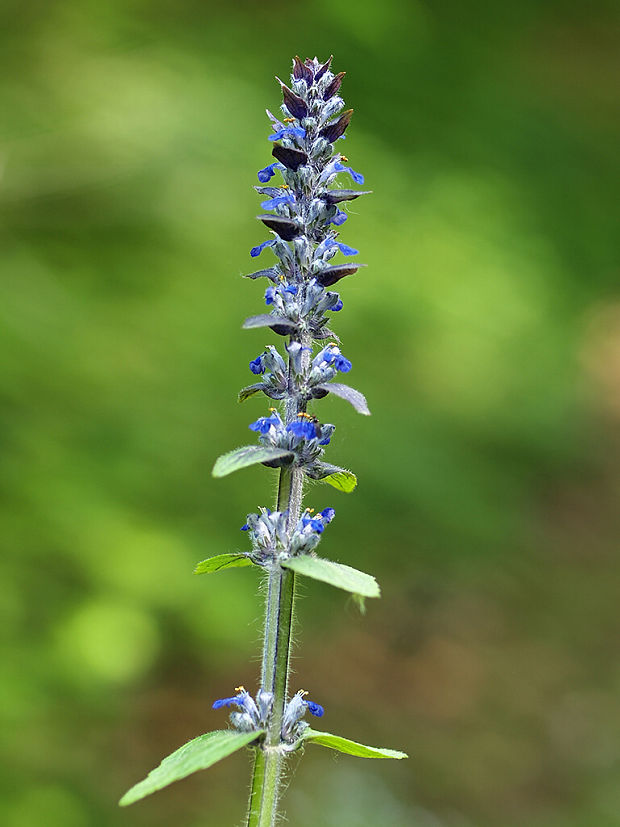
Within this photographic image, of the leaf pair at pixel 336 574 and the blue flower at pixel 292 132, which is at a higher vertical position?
the blue flower at pixel 292 132

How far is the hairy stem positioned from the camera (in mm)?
1343

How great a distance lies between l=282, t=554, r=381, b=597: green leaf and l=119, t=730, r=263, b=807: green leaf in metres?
0.26

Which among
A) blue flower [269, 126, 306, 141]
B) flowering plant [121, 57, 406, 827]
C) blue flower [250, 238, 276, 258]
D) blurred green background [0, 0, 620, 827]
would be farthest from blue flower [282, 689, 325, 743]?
blurred green background [0, 0, 620, 827]

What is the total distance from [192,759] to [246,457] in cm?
43

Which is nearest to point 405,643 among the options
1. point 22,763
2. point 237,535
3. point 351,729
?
point 351,729

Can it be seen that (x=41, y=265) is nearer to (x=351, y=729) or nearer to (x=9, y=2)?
(x=9, y=2)

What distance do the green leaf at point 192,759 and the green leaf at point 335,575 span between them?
10.2 inches

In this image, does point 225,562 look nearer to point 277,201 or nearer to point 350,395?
point 350,395

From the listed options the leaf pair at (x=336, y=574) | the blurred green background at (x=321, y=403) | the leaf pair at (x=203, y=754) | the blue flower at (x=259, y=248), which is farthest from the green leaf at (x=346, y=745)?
the blurred green background at (x=321, y=403)

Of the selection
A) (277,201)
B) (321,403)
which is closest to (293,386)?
(277,201)

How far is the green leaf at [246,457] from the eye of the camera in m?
1.22

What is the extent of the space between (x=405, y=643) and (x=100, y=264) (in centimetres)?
547

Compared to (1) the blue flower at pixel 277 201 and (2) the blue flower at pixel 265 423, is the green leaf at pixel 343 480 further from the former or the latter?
(1) the blue flower at pixel 277 201

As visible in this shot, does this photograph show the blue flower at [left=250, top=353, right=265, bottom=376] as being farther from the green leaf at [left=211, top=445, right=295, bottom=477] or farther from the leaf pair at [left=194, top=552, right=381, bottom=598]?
the leaf pair at [left=194, top=552, right=381, bottom=598]
